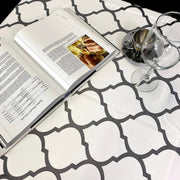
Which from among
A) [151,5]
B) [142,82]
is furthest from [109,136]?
[151,5]

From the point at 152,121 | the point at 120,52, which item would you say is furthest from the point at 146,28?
the point at 152,121

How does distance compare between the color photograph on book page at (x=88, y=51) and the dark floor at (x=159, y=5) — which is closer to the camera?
the color photograph on book page at (x=88, y=51)

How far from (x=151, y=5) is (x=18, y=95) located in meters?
0.92

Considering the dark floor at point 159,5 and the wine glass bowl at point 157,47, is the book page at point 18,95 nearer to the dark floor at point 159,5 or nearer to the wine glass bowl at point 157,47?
the wine glass bowl at point 157,47

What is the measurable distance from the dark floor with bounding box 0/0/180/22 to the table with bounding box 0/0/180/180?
0.68m

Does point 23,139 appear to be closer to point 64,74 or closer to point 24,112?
point 24,112

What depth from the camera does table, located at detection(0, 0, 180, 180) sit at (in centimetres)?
51

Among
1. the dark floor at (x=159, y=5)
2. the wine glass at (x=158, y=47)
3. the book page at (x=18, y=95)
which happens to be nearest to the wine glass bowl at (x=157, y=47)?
the wine glass at (x=158, y=47)

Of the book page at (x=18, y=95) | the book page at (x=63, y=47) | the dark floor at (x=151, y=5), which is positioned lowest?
the book page at (x=18, y=95)

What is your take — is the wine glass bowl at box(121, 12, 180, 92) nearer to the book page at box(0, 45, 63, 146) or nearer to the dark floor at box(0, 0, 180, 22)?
the book page at box(0, 45, 63, 146)

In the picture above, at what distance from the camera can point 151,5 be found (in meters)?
1.15

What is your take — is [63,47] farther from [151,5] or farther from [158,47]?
[151,5]

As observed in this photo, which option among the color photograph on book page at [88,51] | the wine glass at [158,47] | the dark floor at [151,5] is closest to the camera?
the wine glass at [158,47]

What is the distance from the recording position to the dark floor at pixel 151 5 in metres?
1.14
